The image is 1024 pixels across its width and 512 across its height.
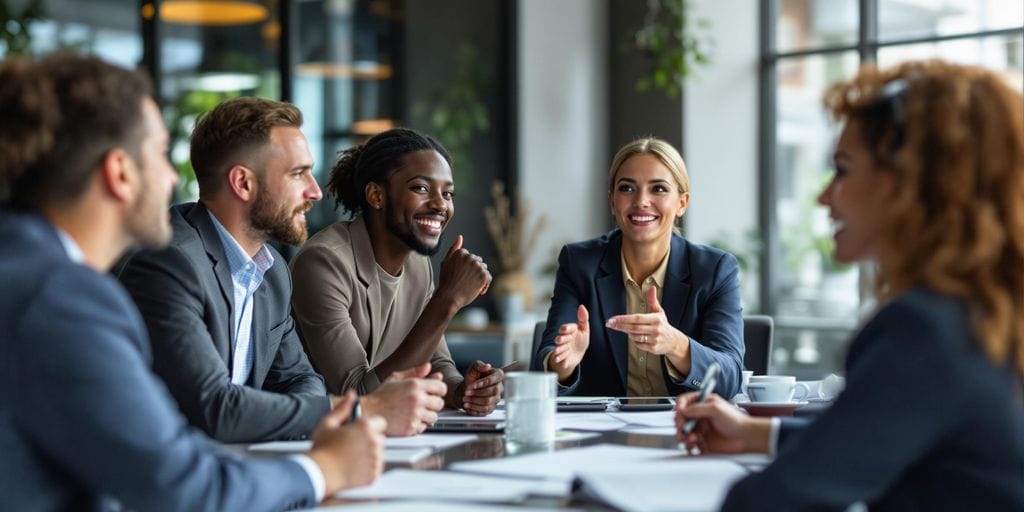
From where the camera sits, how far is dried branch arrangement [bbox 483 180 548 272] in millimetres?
6527

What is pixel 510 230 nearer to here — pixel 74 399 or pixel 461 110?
pixel 461 110

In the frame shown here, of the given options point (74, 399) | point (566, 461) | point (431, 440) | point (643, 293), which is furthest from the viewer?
point (643, 293)

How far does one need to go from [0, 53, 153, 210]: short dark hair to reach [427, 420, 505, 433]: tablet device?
856mm

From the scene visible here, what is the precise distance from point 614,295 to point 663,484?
5.24 ft

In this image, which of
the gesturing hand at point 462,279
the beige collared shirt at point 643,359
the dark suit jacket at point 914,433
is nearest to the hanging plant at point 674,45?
the beige collared shirt at point 643,359

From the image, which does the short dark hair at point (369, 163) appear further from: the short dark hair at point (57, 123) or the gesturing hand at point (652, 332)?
the short dark hair at point (57, 123)

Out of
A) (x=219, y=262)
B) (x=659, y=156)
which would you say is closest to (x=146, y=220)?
(x=219, y=262)

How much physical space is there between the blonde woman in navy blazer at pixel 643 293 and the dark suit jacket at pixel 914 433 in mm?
1387

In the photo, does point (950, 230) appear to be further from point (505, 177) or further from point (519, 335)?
point (505, 177)

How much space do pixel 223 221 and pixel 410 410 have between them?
0.68 metres

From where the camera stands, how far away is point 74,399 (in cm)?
112

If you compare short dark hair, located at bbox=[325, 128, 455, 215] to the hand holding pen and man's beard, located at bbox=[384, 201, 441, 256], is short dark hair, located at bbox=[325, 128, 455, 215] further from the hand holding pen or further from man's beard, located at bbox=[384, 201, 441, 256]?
the hand holding pen

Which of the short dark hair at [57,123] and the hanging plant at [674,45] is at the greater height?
the hanging plant at [674,45]

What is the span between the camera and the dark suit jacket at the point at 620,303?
111 inches
